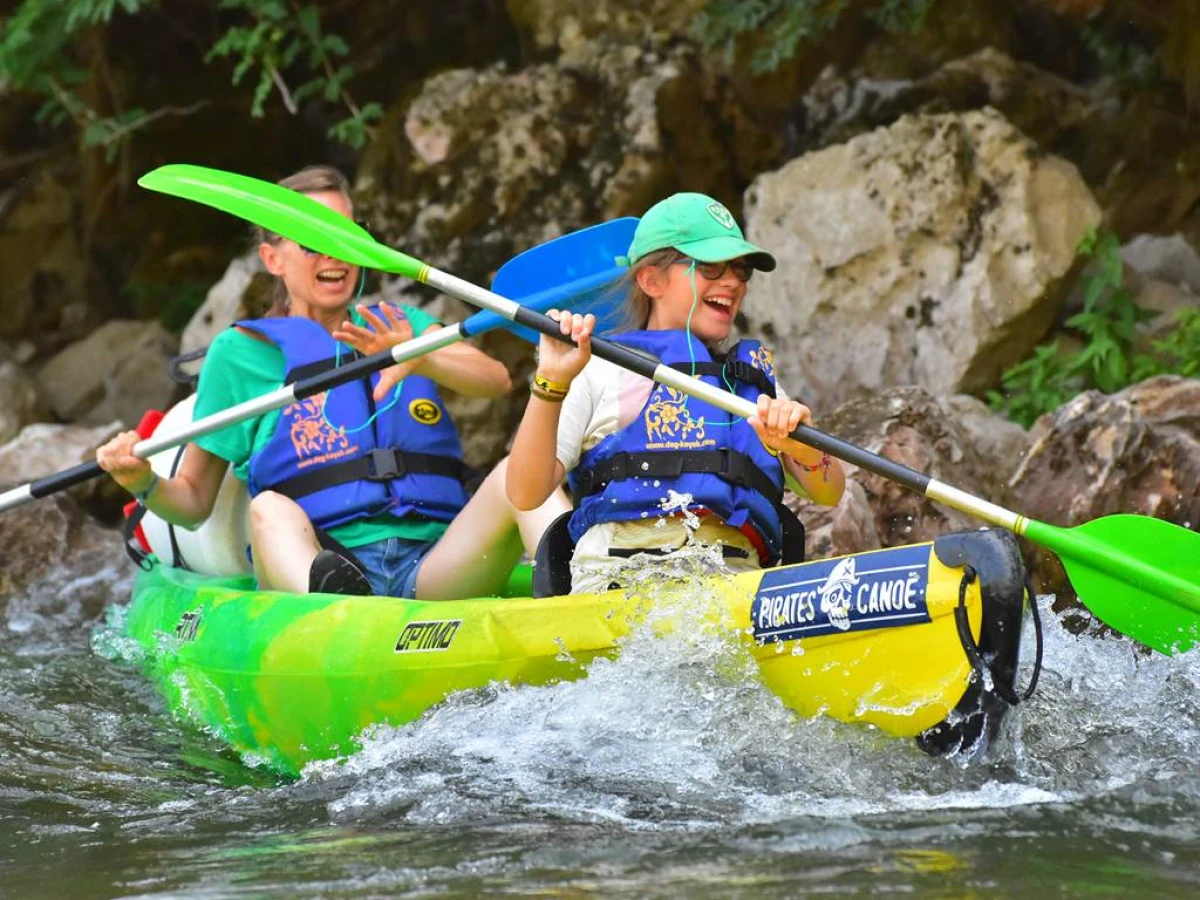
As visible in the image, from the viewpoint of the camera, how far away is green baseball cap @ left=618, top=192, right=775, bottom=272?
3.26m

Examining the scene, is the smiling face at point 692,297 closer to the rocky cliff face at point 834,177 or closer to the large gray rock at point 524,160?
the rocky cliff face at point 834,177

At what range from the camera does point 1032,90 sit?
21.2 feet

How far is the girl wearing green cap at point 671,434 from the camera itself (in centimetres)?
316

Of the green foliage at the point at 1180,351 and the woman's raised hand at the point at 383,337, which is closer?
the woman's raised hand at the point at 383,337

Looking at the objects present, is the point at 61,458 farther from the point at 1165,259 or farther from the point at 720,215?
the point at 1165,259

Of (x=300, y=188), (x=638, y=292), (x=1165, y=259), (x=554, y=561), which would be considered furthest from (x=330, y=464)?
(x=1165, y=259)

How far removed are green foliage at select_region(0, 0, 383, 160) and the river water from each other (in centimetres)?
400

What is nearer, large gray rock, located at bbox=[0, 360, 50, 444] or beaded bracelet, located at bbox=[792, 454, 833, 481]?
beaded bracelet, located at bbox=[792, 454, 833, 481]

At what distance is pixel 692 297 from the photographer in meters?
3.33

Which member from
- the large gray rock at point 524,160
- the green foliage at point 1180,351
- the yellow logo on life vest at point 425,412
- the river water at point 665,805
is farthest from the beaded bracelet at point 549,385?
the large gray rock at point 524,160

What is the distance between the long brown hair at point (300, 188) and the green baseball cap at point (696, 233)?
112 centimetres

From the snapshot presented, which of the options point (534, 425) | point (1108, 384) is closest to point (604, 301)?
point (534, 425)

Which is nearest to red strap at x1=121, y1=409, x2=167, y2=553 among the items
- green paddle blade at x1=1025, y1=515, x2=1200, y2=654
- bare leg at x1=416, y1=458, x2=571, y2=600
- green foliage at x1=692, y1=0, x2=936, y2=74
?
bare leg at x1=416, y1=458, x2=571, y2=600

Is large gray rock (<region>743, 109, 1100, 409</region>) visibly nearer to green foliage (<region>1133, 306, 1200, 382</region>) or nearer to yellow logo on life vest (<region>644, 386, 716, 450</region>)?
green foliage (<region>1133, 306, 1200, 382</region>)
